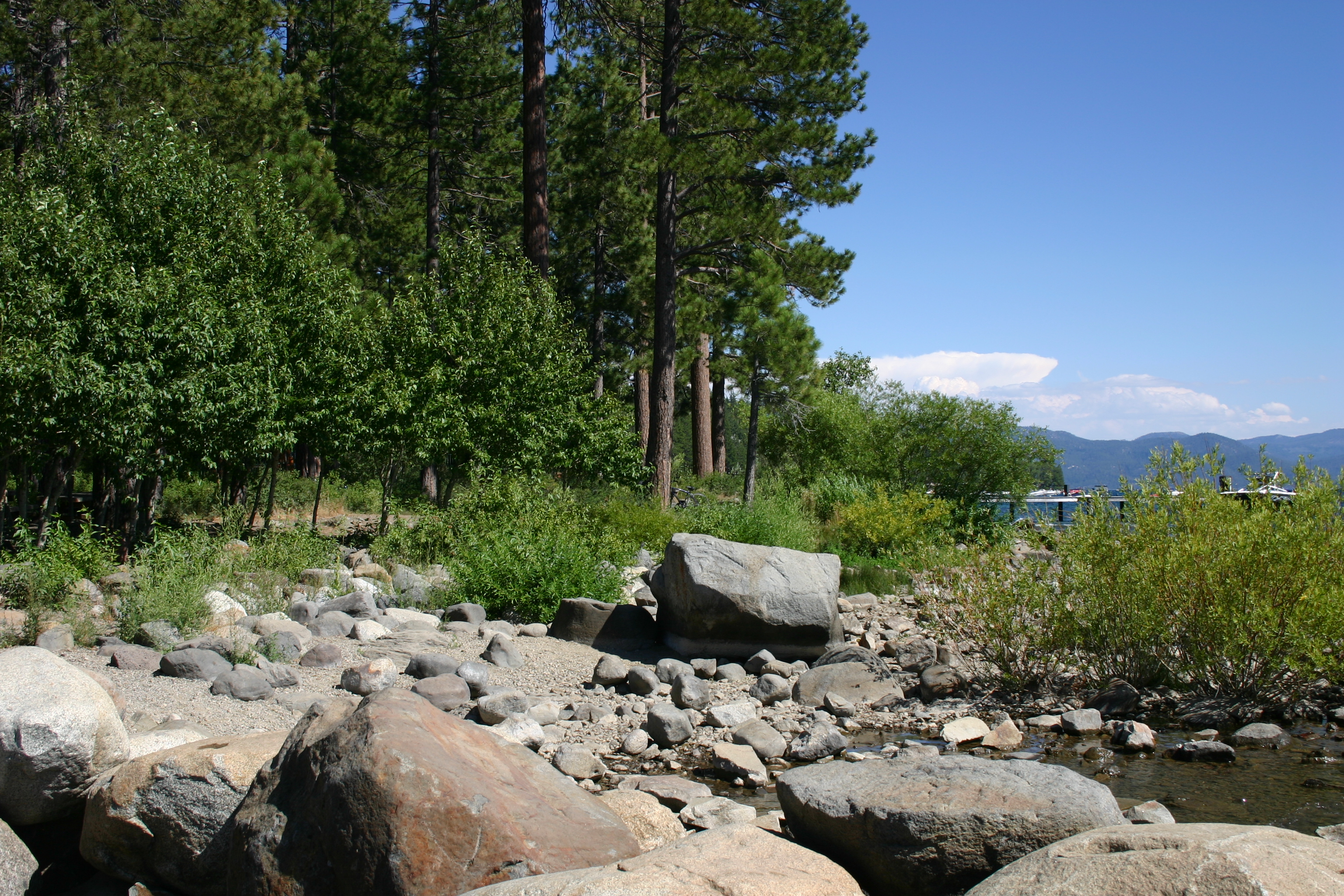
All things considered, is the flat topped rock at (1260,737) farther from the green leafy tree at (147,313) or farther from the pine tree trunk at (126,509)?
the pine tree trunk at (126,509)

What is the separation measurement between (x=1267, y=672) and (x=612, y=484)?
11367mm

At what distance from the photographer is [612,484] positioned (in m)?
16.8

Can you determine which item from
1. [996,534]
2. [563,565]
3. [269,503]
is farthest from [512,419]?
[996,534]

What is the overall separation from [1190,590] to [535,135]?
1352 cm

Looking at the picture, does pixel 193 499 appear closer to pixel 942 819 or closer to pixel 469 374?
pixel 469 374

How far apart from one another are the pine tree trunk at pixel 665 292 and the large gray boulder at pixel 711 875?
13.3 m

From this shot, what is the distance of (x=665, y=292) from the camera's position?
57.3 ft

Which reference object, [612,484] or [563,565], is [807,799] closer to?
[563,565]

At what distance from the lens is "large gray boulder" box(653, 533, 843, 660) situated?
8781 millimetres

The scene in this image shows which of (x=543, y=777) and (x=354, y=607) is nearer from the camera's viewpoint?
(x=543, y=777)

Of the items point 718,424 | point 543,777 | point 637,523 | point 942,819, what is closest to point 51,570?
point 543,777

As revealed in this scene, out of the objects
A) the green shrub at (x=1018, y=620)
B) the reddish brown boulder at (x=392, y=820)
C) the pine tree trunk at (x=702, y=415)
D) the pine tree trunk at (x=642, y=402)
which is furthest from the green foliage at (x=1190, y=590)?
the pine tree trunk at (x=702, y=415)

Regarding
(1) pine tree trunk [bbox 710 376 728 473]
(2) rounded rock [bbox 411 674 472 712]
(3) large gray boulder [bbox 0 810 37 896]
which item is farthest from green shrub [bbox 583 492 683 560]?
(1) pine tree trunk [bbox 710 376 728 473]

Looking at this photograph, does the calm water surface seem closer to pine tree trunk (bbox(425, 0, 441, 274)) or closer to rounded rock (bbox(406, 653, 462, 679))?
rounded rock (bbox(406, 653, 462, 679))
